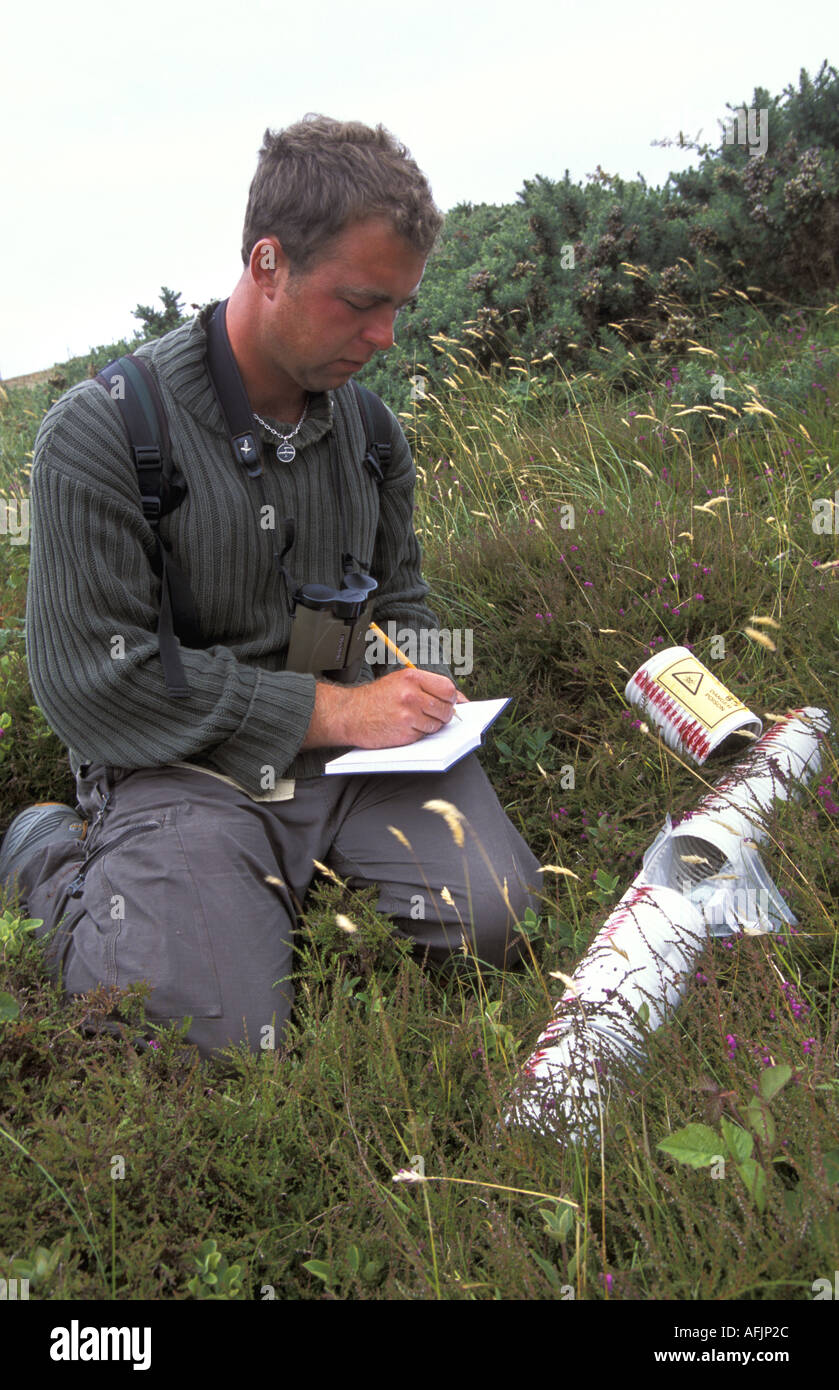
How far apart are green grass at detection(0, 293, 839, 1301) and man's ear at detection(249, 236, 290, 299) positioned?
5.41ft

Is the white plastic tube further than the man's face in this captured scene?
No

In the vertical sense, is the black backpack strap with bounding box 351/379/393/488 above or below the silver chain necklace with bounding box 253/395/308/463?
above

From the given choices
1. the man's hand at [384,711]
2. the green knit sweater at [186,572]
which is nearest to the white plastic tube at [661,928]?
the man's hand at [384,711]

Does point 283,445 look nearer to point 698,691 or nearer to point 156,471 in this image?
point 156,471

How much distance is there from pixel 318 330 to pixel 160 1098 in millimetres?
2004

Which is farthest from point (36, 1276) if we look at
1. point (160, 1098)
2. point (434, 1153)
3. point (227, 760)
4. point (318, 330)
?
point (318, 330)

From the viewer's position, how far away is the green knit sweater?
287 cm

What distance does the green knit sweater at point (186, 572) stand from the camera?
9.41ft

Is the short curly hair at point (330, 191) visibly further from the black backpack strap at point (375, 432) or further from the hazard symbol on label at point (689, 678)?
the hazard symbol on label at point (689, 678)

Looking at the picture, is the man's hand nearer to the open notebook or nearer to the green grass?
the open notebook

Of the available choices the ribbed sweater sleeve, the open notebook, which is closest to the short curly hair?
the ribbed sweater sleeve

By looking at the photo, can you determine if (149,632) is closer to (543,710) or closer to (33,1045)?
(33,1045)

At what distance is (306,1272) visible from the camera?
2.00m

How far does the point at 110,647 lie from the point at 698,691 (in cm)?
178
